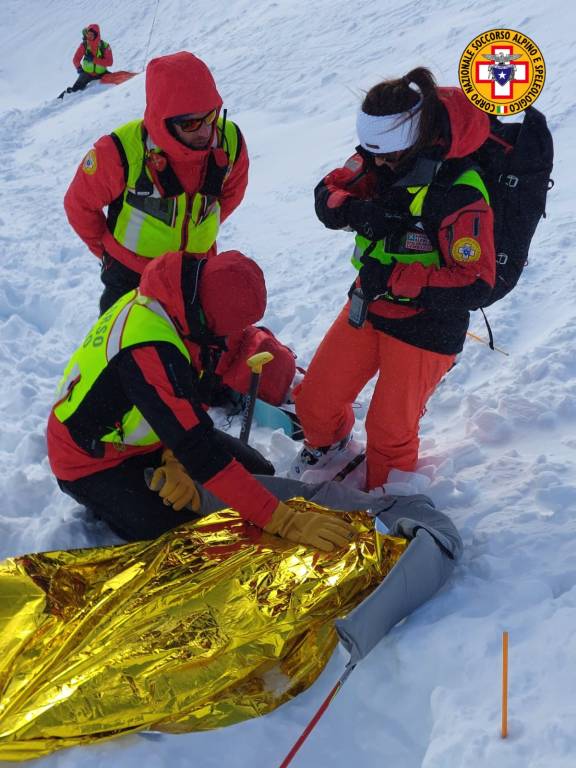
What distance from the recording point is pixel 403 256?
2.92 metres

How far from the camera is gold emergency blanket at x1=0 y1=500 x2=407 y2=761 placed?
219cm

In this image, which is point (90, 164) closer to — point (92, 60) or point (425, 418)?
point (425, 418)

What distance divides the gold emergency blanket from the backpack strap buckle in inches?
49.6

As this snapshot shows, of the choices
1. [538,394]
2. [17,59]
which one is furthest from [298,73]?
[17,59]

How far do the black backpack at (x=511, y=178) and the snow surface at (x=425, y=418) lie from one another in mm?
780

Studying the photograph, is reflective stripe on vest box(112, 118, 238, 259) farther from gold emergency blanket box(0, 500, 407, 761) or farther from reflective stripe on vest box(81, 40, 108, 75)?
reflective stripe on vest box(81, 40, 108, 75)

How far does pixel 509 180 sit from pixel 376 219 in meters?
0.47

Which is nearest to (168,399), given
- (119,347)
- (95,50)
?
(119,347)

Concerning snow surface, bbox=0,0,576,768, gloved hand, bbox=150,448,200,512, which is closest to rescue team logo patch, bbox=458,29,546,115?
snow surface, bbox=0,0,576,768

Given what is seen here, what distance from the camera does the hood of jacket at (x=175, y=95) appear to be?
10.9ft

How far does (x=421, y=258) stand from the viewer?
2.90 meters

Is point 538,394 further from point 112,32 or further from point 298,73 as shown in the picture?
point 112,32

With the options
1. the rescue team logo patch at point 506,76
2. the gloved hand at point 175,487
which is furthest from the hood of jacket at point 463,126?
the rescue team logo patch at point 506,76

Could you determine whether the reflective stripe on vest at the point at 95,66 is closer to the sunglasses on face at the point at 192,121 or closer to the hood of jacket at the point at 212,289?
the sunglasses on face at the point at 192,121
